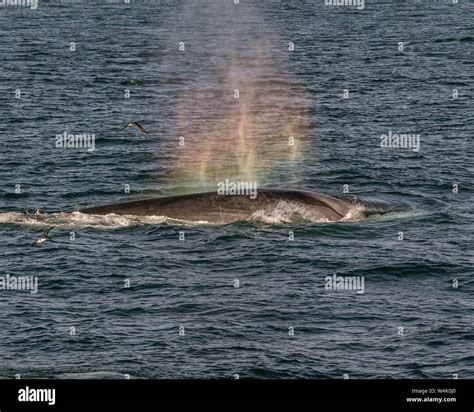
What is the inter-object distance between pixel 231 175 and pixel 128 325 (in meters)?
23.7

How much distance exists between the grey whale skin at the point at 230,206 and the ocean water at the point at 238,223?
603 millimetres

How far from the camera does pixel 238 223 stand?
43594mm

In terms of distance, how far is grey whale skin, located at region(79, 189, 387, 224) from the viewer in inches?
1725

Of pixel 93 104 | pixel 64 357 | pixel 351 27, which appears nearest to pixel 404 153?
pixel 93 104

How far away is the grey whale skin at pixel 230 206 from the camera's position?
43.8 metres

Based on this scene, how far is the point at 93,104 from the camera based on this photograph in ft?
258

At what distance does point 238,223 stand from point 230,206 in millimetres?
844
